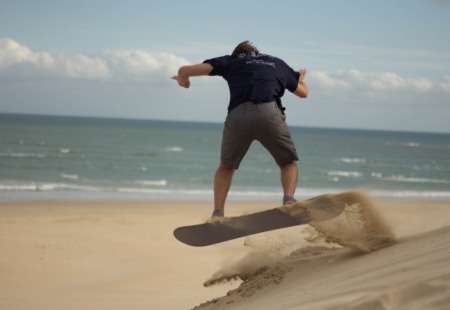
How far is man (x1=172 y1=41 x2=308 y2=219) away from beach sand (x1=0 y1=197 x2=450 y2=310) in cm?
40

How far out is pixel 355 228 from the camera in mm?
4824

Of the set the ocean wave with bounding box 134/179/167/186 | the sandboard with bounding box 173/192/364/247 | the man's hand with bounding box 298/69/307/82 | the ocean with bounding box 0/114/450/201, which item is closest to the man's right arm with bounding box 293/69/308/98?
the man's hand with bounding box 298/69/307/82

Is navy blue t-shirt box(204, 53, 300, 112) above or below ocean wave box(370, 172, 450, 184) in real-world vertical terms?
above

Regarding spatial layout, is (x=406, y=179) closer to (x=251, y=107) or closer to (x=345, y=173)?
(x=345, y=173)

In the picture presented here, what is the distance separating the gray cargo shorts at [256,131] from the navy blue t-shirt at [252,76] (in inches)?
2.7

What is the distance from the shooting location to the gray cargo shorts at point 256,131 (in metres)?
5.31

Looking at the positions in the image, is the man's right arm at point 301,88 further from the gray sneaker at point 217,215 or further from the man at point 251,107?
the gray sneaker at point 217,215

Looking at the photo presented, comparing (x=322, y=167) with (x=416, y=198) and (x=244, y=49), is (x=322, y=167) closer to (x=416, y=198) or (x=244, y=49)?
(x=416, y=198)

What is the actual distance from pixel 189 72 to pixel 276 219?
147 cm

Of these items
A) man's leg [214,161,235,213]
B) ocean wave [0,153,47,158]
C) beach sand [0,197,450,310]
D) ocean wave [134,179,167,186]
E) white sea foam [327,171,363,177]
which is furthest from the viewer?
ocean wave [0,153,47,158]

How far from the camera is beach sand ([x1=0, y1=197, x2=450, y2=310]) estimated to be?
3494mm

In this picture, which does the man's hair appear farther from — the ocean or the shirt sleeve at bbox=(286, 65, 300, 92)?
the ocean

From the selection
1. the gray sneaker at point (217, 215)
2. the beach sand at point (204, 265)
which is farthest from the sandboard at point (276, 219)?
the beach sand at point (204, 265)

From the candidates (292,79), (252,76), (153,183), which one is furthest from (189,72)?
(153,183)
